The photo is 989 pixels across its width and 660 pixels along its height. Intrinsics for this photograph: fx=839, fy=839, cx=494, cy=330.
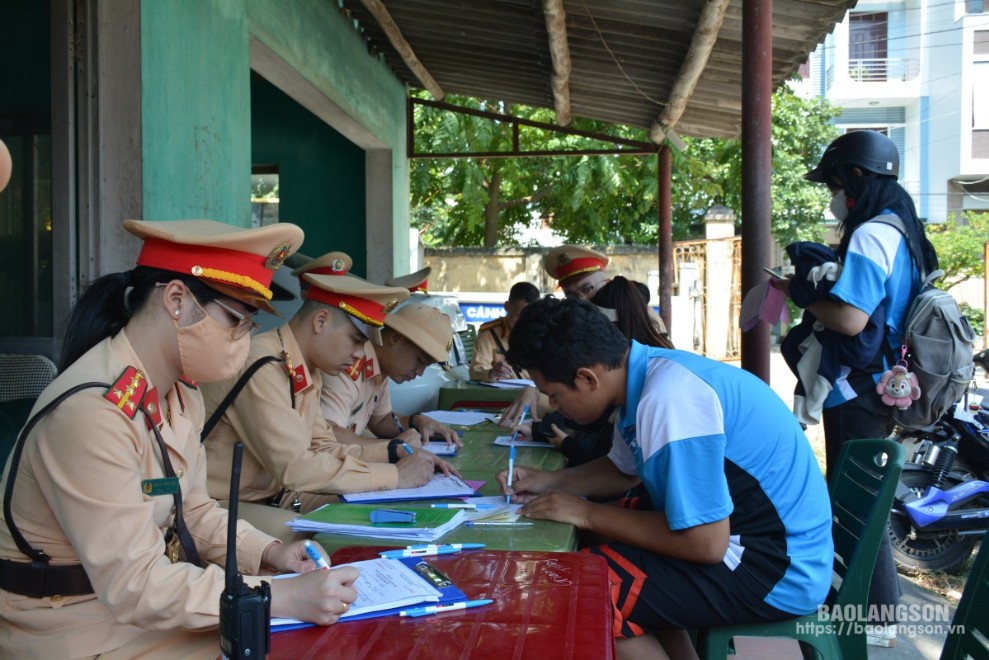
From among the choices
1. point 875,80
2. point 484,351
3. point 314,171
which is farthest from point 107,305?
point 875,80

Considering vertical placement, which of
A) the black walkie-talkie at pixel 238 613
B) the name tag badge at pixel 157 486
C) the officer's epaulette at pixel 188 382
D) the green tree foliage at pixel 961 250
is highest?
the green tree foliage at pixel 961 250

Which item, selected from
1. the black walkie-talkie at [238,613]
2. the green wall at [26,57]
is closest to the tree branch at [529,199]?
the green wall at [26,57]

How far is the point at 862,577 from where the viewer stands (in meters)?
2.17

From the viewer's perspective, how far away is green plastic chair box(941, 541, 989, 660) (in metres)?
1.63

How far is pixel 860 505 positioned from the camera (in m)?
2.35

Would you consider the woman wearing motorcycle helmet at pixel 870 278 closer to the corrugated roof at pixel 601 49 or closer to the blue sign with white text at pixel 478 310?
the corrugated roof at pixel 601 49

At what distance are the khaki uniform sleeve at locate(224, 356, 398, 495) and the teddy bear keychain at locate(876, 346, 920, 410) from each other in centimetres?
169

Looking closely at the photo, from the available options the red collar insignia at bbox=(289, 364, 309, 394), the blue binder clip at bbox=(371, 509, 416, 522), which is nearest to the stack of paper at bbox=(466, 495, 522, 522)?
the blue binder clip at bbox=(371, 509, 416, 522)

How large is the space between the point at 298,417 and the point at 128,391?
101 cm

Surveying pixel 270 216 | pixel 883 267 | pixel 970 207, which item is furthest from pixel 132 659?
pixel 970 207

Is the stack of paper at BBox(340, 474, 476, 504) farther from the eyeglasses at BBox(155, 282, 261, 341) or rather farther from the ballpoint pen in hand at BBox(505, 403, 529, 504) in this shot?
the eyeglasses at BBox(155, 282, 261, 341)

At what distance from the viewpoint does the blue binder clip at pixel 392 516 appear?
205cm

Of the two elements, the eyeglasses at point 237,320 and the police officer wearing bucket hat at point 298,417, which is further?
the police officer wearing bucket hat at point 298,417

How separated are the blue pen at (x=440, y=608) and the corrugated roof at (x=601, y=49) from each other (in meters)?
4.04
